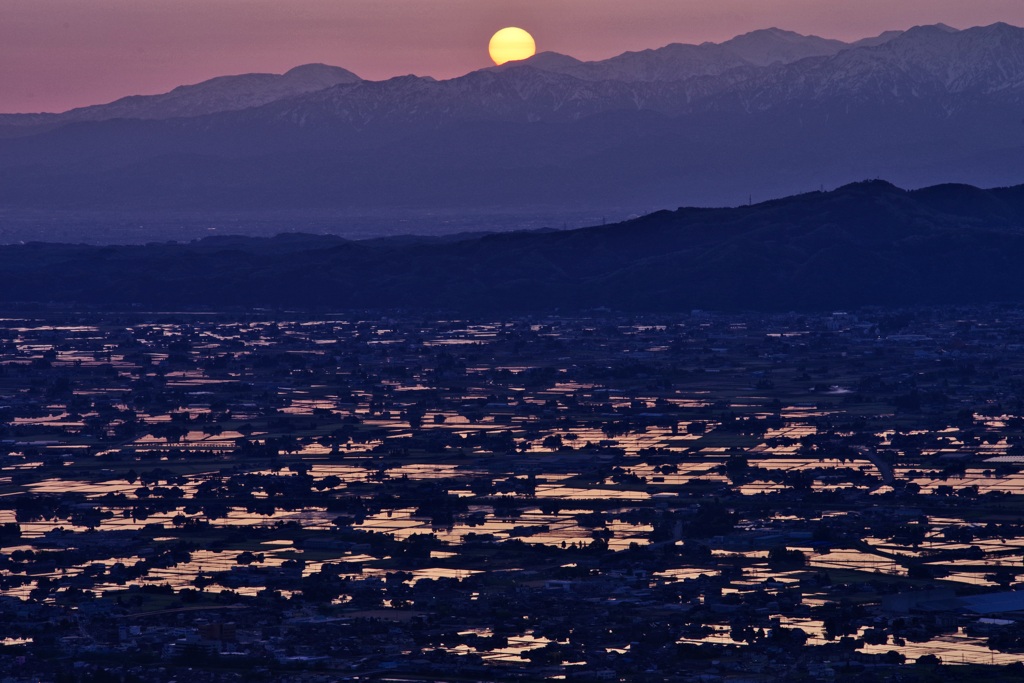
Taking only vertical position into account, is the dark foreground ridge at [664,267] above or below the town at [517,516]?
above

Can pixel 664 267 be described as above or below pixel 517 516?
above

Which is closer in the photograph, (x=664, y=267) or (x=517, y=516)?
(x=517, y=516)

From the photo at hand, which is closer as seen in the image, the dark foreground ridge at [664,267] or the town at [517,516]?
the town at [517,516]

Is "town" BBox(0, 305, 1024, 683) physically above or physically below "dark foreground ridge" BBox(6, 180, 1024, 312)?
below

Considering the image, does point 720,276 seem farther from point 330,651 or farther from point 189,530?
point 330,651

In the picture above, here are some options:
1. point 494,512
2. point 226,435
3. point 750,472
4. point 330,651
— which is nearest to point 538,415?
point 226,435
